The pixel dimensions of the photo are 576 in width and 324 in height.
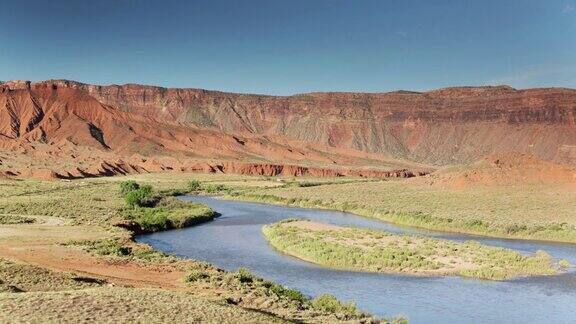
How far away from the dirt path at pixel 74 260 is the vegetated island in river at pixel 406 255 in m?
10.6

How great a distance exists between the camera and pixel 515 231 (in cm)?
5312

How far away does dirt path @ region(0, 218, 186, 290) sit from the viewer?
28297 millimetres

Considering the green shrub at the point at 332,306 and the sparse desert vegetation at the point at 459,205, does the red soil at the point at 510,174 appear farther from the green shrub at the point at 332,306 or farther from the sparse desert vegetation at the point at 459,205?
the green shrub at the point at 332,306

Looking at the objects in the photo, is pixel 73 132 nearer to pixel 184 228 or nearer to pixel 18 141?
pixel 18 141

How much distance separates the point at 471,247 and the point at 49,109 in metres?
165

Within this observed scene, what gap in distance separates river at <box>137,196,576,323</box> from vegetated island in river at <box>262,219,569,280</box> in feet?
3.53

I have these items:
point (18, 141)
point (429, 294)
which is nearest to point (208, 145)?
point (18, 141)

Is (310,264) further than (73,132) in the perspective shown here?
No

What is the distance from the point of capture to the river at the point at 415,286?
1009 inches

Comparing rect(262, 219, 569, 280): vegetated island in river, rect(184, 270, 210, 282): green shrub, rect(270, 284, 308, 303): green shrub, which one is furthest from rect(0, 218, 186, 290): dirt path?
rect(262, 219, 569, 280): vegetated island in river

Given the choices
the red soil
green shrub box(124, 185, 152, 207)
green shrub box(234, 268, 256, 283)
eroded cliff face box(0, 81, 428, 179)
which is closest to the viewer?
green shrub box(234, 268, 256, 283)

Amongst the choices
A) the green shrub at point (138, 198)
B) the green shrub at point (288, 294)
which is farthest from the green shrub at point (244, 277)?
the green shrub at point (138, 198)

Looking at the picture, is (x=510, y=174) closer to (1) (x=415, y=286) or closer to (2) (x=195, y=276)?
(1) (x=415, y=286)

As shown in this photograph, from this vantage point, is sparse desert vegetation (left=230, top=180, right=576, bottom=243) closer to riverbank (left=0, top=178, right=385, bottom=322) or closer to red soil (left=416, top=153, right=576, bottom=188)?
red soil (left=416, top=153, right=576, bottom=188)
